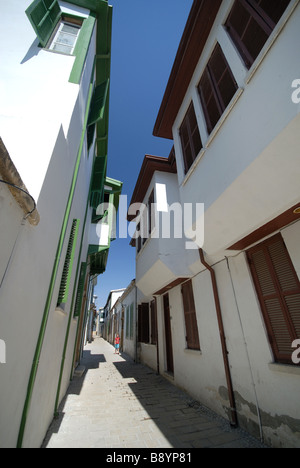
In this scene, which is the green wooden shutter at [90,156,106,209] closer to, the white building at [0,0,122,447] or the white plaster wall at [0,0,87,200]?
the white building at [0,0,122,447]

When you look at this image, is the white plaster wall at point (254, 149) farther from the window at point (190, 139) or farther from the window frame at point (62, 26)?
the window frame at point (62, 26)

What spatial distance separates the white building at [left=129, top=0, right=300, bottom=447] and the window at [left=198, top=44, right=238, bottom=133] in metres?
0.02

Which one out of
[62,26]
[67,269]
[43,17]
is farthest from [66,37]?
[67,269]

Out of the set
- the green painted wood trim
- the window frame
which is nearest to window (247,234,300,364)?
the green painted wood trim

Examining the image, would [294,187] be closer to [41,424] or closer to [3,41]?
[41,424]

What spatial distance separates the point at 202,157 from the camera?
148 inches

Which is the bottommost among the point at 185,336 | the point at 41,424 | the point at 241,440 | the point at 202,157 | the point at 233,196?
the point at 241,440

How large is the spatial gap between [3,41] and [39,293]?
4.20 metres

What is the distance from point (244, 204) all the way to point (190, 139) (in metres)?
2.76

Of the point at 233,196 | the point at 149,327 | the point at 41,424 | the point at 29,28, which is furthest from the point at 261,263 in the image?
the point at 149,327

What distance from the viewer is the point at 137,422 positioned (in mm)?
3604

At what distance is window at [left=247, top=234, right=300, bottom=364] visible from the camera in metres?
2.86

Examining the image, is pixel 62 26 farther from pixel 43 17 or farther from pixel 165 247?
pixel 165 247

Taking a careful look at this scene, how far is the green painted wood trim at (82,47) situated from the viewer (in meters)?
3.43
